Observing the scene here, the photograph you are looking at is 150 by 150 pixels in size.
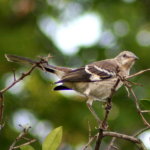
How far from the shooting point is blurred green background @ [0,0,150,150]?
8.32 meters

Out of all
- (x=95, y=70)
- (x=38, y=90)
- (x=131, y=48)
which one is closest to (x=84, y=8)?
(x=131, y=48)

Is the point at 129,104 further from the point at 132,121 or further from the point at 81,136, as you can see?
the point at 81,136

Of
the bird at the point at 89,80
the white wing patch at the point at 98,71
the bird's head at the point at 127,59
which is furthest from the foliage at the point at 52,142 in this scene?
the bird's head at the point at 127,59

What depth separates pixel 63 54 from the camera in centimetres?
948

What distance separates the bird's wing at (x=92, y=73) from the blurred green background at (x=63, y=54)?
98 centimetres

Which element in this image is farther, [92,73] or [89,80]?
[92,73]

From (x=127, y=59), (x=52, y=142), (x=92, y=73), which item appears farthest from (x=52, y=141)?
(x=127, y=59)

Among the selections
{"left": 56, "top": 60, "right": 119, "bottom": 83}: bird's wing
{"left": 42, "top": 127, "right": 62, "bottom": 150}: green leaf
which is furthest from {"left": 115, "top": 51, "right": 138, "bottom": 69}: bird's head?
{"left": 42, "top": 127, "right": 62, "bottom": 150}: green leaf

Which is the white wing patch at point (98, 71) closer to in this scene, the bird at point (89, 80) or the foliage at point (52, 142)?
the bird at point (89, 80)

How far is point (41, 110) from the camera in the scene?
8.53 meters

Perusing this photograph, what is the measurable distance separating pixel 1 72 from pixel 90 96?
2037 millimetres

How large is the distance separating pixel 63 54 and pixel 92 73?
2.40 meters

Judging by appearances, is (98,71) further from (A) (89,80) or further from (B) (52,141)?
(B) (52,141)

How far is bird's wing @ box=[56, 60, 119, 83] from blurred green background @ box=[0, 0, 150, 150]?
981 mm
